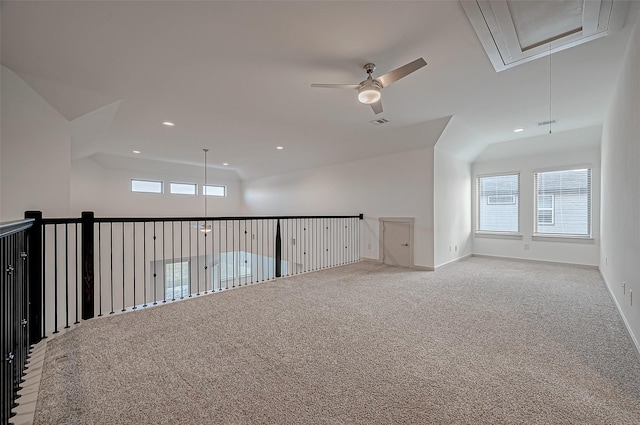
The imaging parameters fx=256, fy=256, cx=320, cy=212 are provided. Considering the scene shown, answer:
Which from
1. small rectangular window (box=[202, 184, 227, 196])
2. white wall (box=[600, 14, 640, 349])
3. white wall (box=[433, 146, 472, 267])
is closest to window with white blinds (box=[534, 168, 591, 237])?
white wall (box=[433, 146, 472, 267])

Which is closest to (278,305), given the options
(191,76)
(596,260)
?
(191,76)

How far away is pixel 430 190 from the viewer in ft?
17.3

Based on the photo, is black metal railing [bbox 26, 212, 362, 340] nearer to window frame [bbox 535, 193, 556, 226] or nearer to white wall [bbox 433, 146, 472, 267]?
white wall [bbox 433, 146, 472, 267]

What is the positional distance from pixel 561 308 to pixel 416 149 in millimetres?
3534

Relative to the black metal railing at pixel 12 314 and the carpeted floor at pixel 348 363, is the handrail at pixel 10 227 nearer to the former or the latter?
the black metal railing at pixel 12 314

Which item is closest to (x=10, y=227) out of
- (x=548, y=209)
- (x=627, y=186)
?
(x=627, y=186)

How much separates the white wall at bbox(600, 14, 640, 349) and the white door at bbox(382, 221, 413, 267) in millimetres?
2956

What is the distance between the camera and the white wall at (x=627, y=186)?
222cm

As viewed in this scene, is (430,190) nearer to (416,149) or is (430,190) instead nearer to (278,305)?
(416,149)

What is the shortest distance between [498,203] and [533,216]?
2.50ft

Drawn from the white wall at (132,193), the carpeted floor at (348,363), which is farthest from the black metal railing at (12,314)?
the white wall at (132,193)

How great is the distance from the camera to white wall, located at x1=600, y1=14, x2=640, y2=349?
7.27 feet

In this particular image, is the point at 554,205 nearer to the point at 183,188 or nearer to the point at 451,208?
the point at 451,208

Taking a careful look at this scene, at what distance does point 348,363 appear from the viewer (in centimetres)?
200
